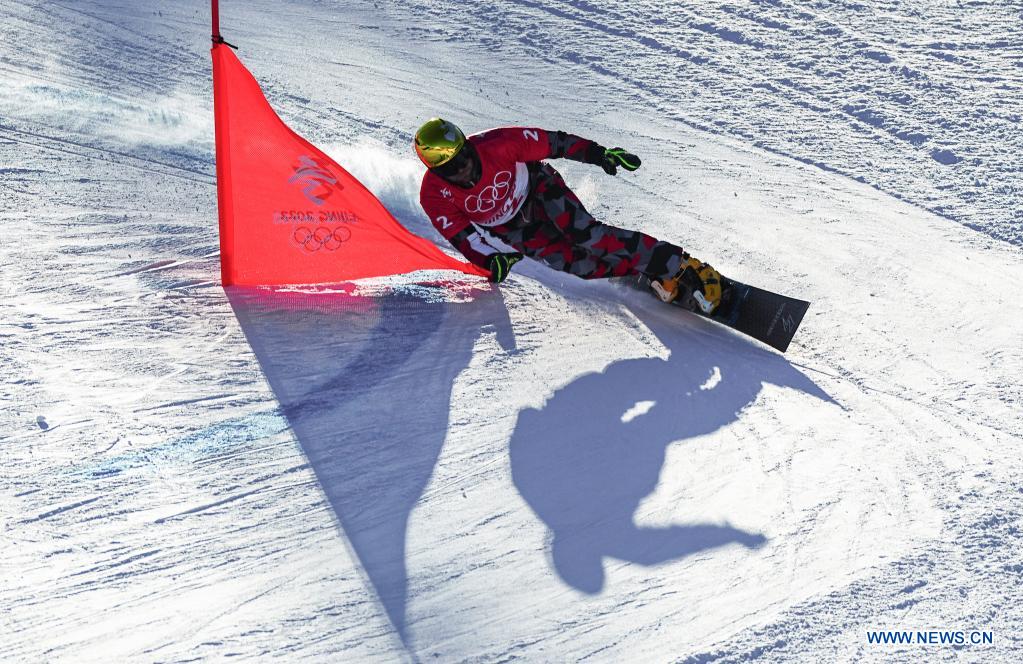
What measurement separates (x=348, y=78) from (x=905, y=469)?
5.21 metres

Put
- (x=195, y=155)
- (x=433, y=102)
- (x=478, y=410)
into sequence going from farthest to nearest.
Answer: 1. (x=433, y=102)
2. (x=195, y=155)
3. (x=478, y=410)

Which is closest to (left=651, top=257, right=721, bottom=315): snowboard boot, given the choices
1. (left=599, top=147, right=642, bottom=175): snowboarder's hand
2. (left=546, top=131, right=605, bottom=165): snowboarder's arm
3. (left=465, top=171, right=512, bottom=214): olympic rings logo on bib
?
(left=599, top=147, right=642, bottom=175): snowboarder's hand

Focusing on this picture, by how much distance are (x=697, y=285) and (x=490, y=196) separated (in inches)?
48.2

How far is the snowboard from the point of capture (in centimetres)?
525

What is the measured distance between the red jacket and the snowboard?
89 centimetres

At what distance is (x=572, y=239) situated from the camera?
553 cm

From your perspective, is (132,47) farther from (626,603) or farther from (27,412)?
(626,603)

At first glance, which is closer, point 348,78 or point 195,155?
point 195,155

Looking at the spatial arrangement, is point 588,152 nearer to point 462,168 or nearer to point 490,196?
point 490,196

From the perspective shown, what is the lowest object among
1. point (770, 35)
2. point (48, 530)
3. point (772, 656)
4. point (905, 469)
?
point (48, 530)

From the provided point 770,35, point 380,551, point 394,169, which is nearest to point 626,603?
point 380,551

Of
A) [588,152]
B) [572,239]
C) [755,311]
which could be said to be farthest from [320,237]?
[755,311]

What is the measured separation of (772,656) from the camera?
3.73 metres

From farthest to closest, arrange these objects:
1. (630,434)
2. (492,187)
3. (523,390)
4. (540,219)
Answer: (540,219) < (492,187) < (523,390) < (630,434)
